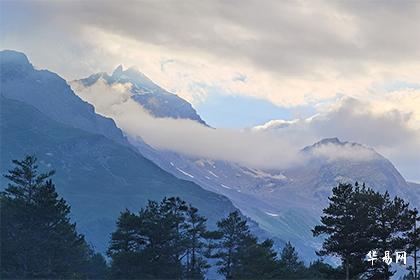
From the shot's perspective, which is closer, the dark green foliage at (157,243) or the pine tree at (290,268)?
the dark green foliage at (157,243)

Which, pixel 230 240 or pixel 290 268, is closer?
pixel 230 240

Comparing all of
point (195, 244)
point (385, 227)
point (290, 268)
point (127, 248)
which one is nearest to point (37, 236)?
point (127, 248)

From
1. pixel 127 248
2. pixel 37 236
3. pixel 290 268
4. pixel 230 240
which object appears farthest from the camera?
pixel 290 268

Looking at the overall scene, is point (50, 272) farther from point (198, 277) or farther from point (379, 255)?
point (379, 255)

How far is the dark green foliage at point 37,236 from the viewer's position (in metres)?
103

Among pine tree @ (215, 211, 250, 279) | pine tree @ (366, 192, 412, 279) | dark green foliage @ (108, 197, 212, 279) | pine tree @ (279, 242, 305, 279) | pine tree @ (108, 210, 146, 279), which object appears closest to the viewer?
pine tree @ (366, 192, 412, 279)

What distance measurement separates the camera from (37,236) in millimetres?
105500

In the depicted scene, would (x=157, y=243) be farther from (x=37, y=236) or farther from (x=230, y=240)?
(x=37, y=236)

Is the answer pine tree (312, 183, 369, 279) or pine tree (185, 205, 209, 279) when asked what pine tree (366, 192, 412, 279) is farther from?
pine tree (185, 205, 209, 279)

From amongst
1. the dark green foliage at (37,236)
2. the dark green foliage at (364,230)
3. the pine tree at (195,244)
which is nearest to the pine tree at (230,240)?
the pine tree at (195,244)

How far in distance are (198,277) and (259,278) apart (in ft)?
36.3

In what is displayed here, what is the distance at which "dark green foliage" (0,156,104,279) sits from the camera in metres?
103

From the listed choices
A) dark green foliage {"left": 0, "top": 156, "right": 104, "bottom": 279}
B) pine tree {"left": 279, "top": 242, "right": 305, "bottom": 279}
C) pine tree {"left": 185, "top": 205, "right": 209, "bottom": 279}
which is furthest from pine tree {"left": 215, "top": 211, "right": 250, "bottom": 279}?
dark green foliage {"left": 0, "top": 156, "right": 104, "bottom": 279}

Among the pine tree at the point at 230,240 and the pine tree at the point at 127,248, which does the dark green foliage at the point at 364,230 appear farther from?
the pine tree at the point at 127,248
